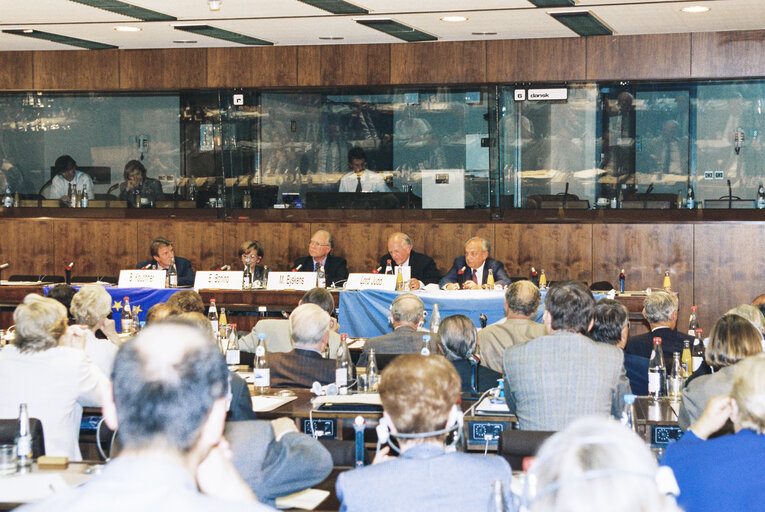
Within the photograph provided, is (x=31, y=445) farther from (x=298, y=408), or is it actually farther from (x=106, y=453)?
(x=298, y=408)

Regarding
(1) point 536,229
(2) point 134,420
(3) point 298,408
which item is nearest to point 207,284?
(1) point 536,229

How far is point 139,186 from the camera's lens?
12.0 meters

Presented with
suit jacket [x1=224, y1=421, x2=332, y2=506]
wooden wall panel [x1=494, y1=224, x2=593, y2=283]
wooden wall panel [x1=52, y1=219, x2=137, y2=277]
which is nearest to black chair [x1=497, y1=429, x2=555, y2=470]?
suit jacket [x1=224, y1=421, x2=332, y2=506]

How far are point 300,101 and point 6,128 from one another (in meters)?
3.80

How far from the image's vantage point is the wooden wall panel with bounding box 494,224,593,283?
34.8ft

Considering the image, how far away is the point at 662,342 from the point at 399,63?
5.83 metres

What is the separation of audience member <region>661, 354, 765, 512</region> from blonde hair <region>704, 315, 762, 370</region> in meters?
1.31

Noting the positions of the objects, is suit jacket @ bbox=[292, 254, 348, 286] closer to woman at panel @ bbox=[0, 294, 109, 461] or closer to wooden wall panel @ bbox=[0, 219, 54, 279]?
wooden wall panel @ bbox=[0, 219, 54, 279]

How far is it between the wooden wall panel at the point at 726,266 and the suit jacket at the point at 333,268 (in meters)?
3.73

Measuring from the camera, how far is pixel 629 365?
581 cm

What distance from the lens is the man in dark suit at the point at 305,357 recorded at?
211 inches

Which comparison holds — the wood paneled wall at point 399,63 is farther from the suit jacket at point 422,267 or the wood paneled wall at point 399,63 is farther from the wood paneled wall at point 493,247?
the suit jacket at point 422,267

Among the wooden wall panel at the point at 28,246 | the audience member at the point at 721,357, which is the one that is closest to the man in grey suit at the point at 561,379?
the audience member at the point at 721,357

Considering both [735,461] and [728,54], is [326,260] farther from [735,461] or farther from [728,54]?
[735,461]
